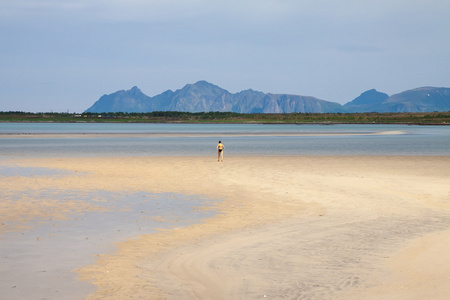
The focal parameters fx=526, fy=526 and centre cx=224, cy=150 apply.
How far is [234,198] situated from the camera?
21.3 meters

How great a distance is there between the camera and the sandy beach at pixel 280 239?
9977mm

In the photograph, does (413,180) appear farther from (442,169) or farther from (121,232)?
(121,232)

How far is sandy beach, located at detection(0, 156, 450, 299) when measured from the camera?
393 inches

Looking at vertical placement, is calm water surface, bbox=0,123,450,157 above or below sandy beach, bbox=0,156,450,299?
below

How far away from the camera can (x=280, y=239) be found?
45.8ft

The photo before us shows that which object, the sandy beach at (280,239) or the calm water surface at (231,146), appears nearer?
the sandy beach at (280,239)

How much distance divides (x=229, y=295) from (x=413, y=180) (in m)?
19.6

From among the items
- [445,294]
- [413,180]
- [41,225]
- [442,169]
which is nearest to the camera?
[445,294]

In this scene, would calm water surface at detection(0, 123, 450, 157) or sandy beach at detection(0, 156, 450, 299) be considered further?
calm water surface at detection(0, 123, 450, 157)

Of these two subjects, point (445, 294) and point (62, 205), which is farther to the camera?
point (62, 205)

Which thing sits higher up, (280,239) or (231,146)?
(280,239)

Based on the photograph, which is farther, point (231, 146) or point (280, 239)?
point (231, 146)

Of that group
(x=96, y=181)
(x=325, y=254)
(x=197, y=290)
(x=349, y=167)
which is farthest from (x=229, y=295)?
(x=349, y=167)

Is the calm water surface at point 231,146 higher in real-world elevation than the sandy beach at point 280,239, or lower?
lower
